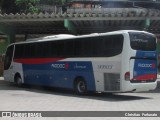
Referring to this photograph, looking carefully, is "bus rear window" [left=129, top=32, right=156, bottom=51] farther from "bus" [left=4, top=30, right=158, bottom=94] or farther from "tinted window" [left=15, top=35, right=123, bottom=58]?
"tinted window" [left=15, top=35, right=123, bottom=58]

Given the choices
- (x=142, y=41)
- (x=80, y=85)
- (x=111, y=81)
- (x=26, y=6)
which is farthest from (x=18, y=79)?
(x=26, y=6)

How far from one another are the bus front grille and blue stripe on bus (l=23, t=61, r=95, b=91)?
86 cm

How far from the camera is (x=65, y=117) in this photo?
10.4m

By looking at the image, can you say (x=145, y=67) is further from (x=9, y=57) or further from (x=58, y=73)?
(x=9, y=57)

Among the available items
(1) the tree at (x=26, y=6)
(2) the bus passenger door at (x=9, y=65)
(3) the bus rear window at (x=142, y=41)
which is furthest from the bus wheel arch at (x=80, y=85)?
(1) the tree at (x=26, y=6)

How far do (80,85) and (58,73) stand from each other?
180 cm

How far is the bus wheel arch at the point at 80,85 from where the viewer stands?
17.9m

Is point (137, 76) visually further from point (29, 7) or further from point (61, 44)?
point (29, 7)

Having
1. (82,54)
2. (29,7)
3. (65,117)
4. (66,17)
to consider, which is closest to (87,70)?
(82,54)

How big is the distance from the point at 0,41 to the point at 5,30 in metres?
5.44

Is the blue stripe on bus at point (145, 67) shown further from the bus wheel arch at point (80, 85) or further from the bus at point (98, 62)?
the bus wheel arch at point (80, 85)

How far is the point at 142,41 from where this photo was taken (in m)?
16.5

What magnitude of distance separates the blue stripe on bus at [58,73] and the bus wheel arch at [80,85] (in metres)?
0.19

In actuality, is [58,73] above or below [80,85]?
above
